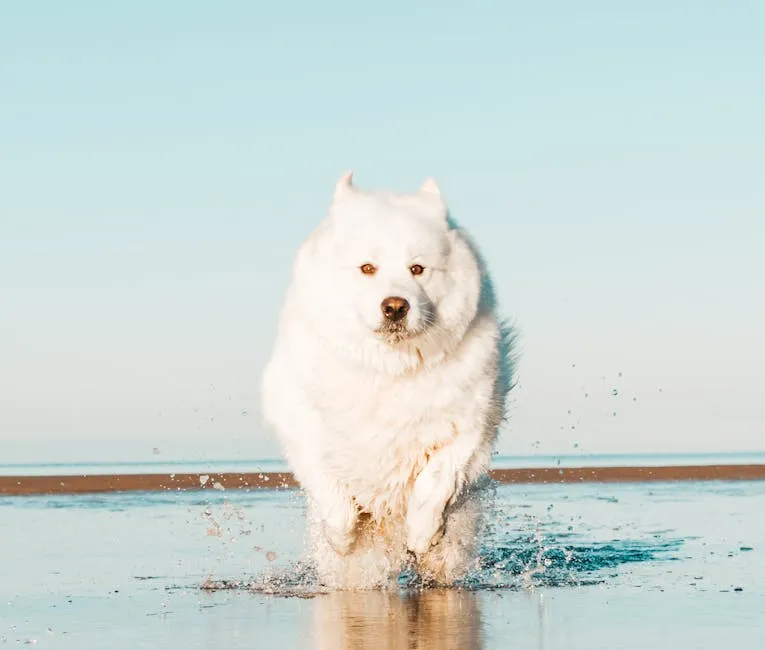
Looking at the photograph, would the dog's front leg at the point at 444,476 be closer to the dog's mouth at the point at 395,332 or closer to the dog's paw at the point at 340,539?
the dog's paw at the point at 340,539

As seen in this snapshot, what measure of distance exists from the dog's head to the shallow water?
1.34m

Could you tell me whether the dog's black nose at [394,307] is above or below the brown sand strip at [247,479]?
above

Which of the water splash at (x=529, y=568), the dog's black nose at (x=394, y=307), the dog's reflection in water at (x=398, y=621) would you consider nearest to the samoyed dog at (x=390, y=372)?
the dog's black nose at (x=394, y=307)

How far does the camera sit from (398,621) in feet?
18.0

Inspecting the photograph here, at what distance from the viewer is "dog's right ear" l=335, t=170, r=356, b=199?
6555mm

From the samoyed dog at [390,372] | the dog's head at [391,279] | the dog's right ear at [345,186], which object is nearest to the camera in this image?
the dog's head at [391,279]

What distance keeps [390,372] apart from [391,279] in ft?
1.71

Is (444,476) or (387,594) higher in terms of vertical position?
(444,476)

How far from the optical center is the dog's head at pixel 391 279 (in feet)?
19.5

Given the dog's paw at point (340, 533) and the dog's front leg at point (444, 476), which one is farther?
the dog's paw at point (340, 533)

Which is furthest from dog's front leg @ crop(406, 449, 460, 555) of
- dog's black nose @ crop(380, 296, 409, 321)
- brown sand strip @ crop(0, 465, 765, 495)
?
brown sand strip @ crop(0, 465, 765, 495)

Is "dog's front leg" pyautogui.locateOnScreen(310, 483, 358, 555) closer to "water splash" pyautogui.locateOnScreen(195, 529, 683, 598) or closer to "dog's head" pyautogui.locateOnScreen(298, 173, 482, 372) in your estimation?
"water splash" pyautogui.locateOnScreen(195, 529, 683, 598)

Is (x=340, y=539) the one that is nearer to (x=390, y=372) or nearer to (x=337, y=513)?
(x=337, y=513)

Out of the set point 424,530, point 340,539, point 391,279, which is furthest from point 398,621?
point 391,279
